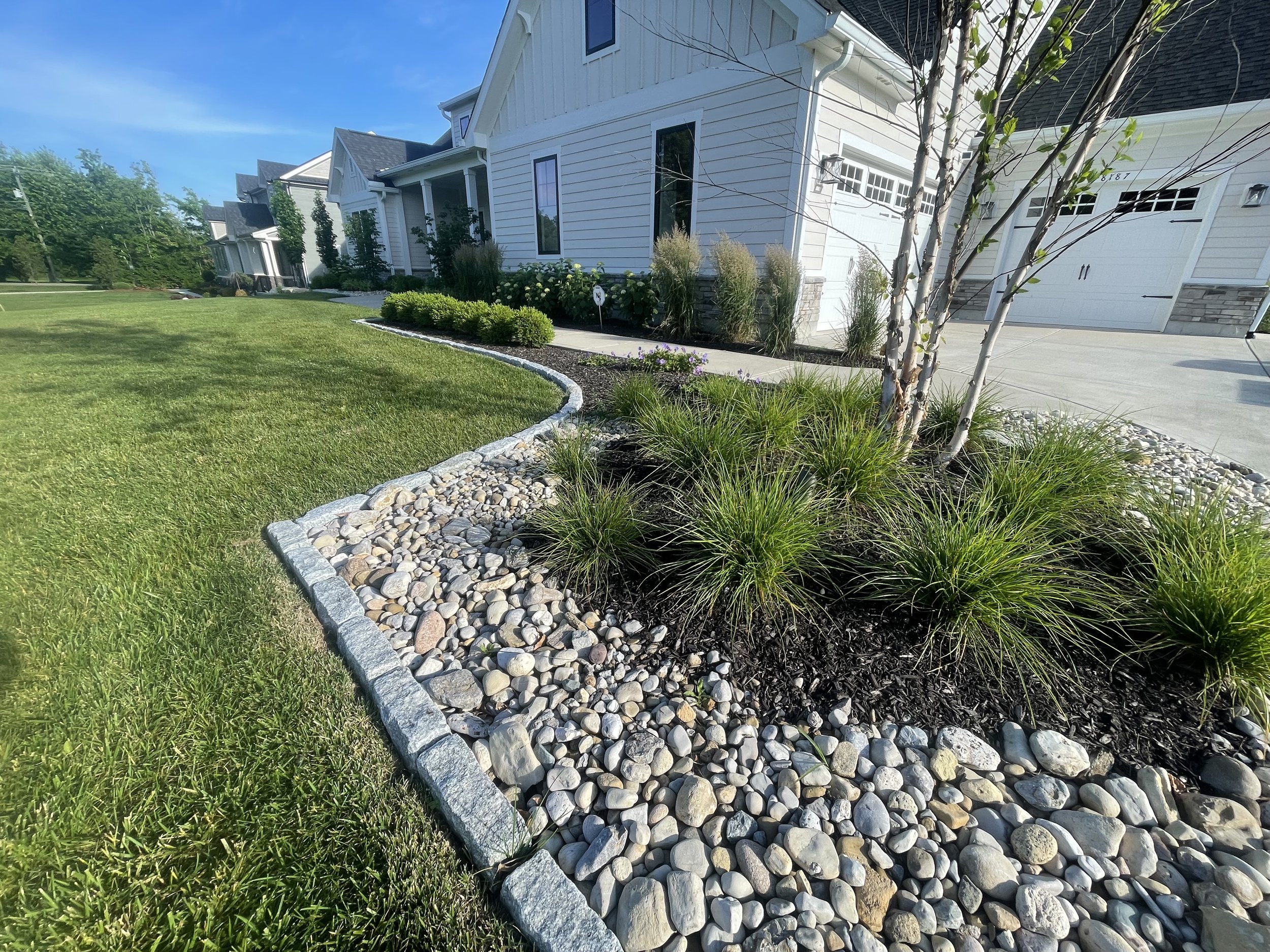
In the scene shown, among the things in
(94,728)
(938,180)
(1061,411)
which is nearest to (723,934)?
(94,728)

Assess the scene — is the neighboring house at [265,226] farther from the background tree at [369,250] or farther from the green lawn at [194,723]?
the green lawn at [194,723]

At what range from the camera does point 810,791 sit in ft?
4.46

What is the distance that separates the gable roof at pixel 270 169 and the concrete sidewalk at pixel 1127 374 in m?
29.5

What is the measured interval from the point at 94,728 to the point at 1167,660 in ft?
10.7

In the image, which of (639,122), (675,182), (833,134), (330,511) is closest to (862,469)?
(330,511)

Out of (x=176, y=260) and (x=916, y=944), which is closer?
(x=916, y=944)

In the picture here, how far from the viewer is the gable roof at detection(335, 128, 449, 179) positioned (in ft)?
57.3

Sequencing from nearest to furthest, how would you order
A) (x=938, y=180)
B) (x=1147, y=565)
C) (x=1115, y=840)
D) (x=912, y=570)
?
(x=1115, y=840) < (x=912, y=570) < (x=1147, y=565) < (x=938, y=180)

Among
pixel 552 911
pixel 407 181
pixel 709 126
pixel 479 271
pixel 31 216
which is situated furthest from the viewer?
pixel 31 216

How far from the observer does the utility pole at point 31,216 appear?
81.0ft

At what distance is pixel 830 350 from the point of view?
6.27 meters

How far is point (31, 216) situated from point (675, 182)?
35.8 m

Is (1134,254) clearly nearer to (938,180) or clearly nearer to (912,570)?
(938,180)

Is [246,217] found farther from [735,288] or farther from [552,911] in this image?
[552,911]
